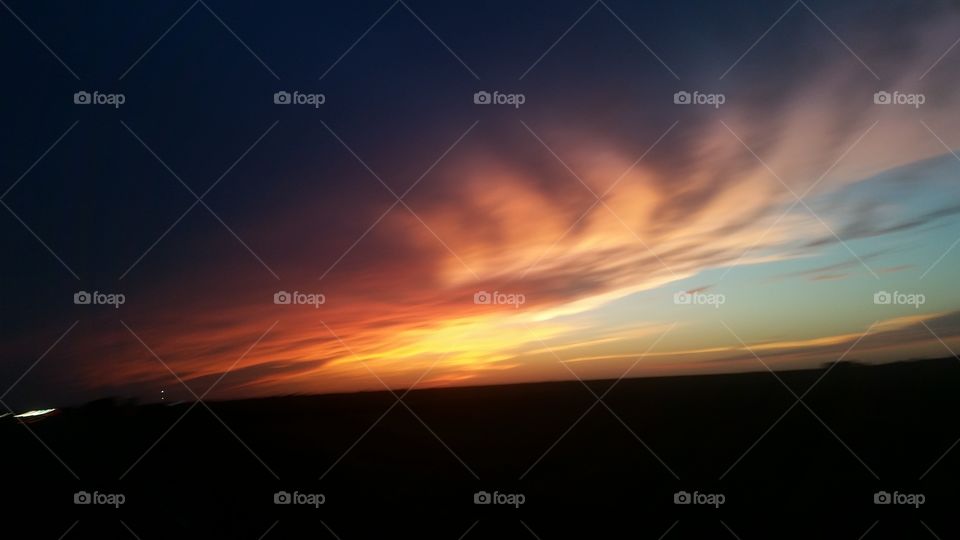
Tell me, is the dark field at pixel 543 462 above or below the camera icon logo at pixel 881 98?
below

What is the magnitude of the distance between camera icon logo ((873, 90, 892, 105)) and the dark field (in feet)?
5.75

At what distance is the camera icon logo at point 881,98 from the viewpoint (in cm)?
644

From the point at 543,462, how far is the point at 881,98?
3.31 m

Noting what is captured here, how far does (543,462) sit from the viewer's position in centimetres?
644

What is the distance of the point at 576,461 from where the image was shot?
643 centimetres

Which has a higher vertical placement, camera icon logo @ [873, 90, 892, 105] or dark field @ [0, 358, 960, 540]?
camera icon logo @ [873, 90, 892, 105]

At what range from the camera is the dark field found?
21.1 feet

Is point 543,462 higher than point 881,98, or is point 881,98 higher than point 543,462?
point 881,98

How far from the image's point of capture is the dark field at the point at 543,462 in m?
6.43

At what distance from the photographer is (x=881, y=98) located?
6441 millimetres

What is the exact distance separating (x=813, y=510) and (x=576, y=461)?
5.33 ft

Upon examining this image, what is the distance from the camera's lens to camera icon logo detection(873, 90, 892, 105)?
21.1 feet

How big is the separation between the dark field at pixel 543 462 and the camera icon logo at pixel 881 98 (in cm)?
175

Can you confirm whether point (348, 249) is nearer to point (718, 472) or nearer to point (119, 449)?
point (119, 449)
